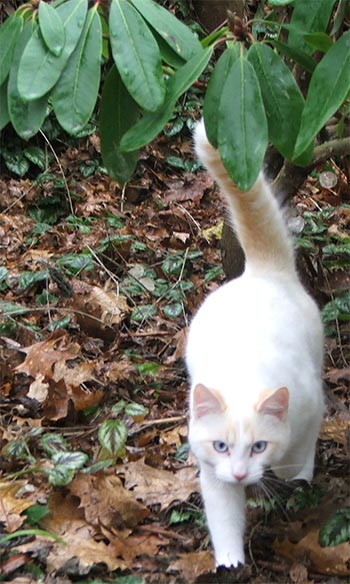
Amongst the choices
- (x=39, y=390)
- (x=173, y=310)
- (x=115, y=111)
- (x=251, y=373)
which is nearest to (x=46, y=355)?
(x=39, y=390)

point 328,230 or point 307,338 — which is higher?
point 307,338

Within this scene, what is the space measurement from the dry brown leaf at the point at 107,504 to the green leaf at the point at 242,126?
55.4 inches

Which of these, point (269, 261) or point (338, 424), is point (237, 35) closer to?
point (269, 261)

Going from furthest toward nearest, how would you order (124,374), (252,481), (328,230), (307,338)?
(328,230) → (124,374) → (307,338) → (252,481)

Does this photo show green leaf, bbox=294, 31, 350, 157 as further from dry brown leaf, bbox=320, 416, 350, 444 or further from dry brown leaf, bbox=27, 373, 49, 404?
dry brown leaf, bbox=27, 373, 49, 404

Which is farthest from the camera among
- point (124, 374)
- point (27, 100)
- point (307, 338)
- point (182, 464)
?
point (124, 374)

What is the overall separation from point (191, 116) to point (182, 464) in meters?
3.90

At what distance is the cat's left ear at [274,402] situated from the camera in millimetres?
2410

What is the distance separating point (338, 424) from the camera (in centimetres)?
352

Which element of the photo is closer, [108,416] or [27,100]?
[27,100]

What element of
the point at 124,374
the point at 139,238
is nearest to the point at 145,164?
the point at 139,238

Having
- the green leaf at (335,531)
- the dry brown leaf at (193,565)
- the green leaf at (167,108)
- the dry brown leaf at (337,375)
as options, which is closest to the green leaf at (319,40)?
the green leaf at (167,108)

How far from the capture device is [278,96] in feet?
6.80

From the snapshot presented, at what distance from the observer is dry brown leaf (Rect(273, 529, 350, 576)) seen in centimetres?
267
